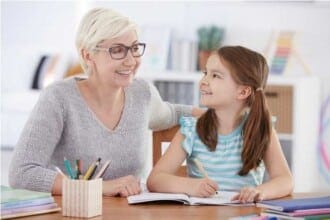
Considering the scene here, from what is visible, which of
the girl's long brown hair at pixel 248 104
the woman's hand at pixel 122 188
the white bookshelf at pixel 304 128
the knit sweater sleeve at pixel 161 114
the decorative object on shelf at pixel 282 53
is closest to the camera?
the woman's hand at pixel 122 188

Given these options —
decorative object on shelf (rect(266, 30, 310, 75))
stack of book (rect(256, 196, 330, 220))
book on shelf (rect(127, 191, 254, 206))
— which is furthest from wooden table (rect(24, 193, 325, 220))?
decorative object on shelf (rect(266, 30, 310, 75))

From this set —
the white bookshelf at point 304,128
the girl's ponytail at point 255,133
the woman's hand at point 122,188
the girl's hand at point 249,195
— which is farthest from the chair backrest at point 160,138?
the white bookshelf at point 304,128

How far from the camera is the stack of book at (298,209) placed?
161cm

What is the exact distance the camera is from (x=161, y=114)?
242cm

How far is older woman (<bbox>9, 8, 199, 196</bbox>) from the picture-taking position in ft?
6.93

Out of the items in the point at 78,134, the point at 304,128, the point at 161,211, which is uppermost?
the point at 78,134

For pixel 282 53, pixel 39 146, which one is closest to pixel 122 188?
pixel 39 146

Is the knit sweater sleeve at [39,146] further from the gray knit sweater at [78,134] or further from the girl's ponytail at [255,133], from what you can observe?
the girl's ponytail at [255,133]

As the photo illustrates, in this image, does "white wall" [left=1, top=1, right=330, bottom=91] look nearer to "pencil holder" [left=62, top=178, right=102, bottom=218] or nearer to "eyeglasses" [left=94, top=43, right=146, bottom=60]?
"eyeglasses" [left=94, top=43, right=146, bottom=60]

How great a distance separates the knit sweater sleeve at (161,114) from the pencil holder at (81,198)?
2.43 feet

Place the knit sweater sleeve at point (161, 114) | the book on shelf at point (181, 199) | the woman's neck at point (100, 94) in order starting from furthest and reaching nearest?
the knit sweater sleeve at point (161, 114), the woman's neck at point (100, 94), the book on shelf at point (181, 199)

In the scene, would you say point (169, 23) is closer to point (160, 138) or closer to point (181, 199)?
point (160, 138)

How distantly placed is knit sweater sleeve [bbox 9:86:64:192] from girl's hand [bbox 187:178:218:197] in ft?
1.20

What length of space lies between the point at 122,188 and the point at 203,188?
0.21 meters
